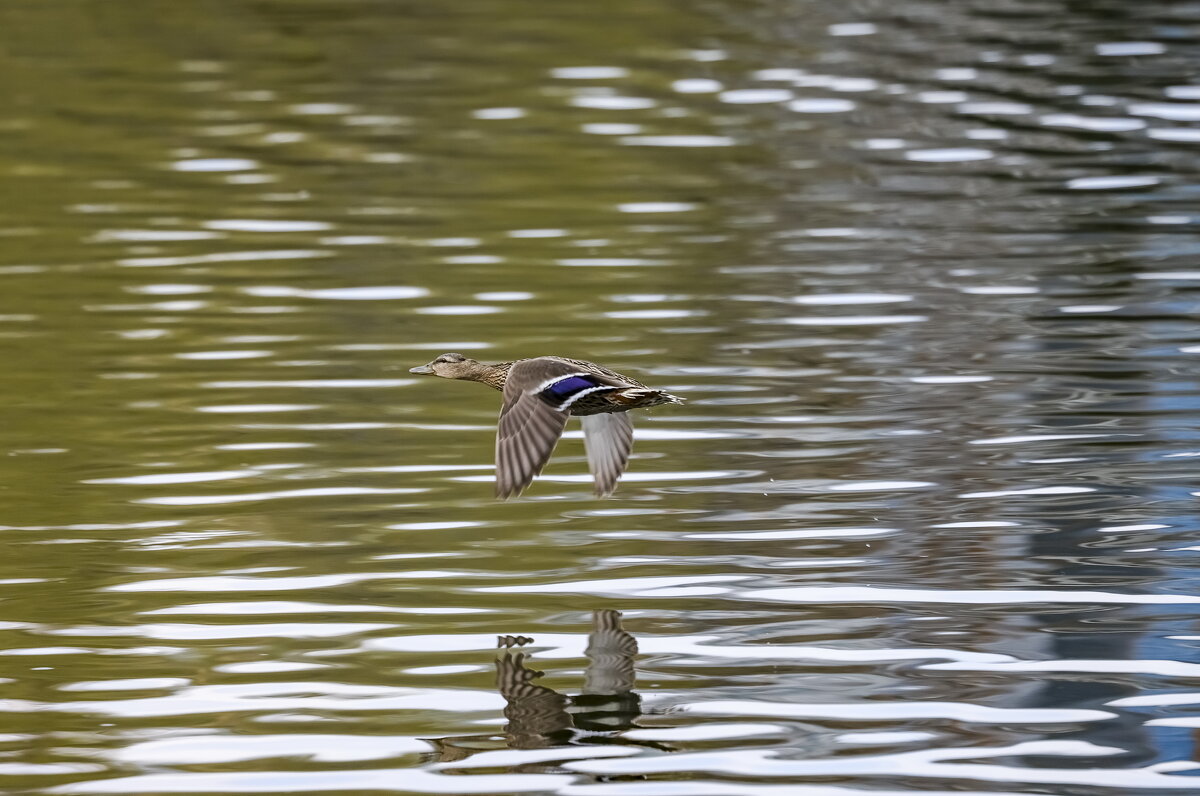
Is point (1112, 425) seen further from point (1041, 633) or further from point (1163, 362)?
point (1041, 633)

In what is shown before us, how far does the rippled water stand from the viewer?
316 inches

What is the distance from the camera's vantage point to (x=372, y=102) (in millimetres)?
25062

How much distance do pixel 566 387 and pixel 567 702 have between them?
1831mm

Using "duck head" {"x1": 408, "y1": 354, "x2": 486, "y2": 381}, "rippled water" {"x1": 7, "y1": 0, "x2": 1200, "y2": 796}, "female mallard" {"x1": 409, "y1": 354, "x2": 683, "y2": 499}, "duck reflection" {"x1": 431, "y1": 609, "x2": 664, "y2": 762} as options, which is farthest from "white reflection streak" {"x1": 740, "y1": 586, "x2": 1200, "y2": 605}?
"duck head" {"x1": 408, "y1": 354, "x2": 486, "y2": 381}

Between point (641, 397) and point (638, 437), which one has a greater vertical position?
point (641, 397)

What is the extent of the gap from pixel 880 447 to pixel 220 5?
22.7 metres

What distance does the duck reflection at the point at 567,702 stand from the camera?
25.7ft

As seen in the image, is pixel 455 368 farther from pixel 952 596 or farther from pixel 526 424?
pixel 952 596

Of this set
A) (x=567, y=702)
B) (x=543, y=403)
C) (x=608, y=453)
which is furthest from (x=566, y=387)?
(x=567, y=702)

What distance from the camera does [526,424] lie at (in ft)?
31.0

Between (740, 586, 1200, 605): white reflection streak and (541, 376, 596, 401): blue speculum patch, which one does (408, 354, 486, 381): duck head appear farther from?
(740, 586, 1200, 605): white reflection streak

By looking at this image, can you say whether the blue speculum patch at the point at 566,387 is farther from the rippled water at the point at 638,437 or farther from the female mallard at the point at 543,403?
the rippled water at the point at 638,437

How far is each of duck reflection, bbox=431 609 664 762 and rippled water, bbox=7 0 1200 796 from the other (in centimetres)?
3

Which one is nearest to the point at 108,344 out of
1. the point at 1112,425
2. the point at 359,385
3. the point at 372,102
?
the point at 359,385
